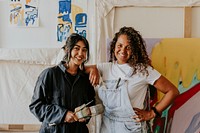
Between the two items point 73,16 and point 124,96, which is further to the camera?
point 73,16

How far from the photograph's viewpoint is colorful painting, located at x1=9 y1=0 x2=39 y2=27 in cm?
197

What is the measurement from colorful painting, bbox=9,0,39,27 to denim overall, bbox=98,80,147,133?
0.79 metres

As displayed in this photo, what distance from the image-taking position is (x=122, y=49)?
1534mm

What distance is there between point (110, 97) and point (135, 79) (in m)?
0.18

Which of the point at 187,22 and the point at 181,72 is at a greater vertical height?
the point at 187,22

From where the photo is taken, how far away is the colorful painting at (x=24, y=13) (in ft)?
6.47

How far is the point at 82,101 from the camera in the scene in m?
1.50

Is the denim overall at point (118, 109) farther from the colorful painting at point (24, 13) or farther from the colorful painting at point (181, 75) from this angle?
the colorful painting at point (24, 13)

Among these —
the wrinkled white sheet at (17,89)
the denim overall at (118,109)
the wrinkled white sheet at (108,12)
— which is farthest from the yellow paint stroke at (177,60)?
the wrinkled white sheet at (17,89)

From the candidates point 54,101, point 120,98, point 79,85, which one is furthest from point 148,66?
point 54,101

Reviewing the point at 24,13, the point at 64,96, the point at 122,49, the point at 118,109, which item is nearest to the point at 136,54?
the point at 122,49

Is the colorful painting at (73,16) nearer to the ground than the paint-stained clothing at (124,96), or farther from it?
farther from it

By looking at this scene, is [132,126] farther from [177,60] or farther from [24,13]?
[24,13]

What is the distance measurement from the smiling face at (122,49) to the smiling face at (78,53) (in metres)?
0.20
